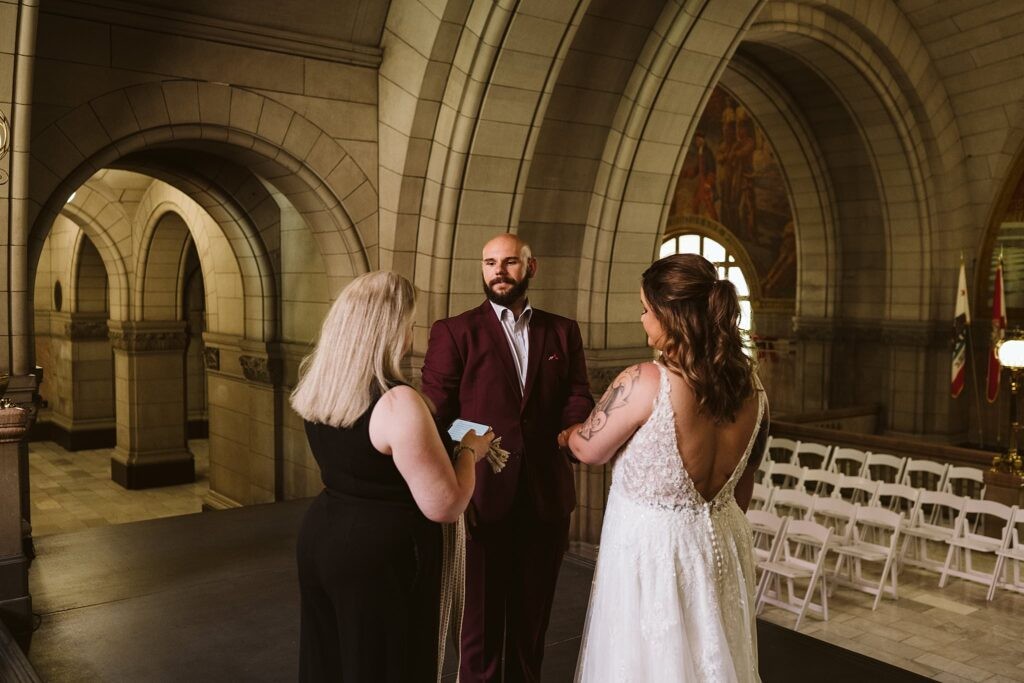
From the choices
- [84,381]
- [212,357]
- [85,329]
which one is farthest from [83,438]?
[212,357]

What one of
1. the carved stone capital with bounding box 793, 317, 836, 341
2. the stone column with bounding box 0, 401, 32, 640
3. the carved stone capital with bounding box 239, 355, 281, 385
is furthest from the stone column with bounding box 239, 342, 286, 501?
the carved stone capital with bounding box 793, 317, 836, 341

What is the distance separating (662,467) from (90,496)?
12065mm

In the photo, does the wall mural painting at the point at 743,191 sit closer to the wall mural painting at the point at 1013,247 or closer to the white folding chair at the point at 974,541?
the wall mural painting at the point at 1013,247

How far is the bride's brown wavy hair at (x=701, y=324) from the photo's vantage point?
265cm

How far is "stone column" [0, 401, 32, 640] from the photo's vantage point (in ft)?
15.0

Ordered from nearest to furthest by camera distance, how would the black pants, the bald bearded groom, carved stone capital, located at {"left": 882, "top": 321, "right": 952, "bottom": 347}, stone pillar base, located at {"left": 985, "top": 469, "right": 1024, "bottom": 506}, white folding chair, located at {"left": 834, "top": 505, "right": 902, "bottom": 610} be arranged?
the black pants < the bald bearded groom < white folding chair, located at {"left": 834, "top": 505, "right": 902, "bottom": 610} < stone pillar base, located at {"left": 985, "top": 469, "right": 1024, "bottom": 506} < carved stone capital, located at {"left": 882, "top": 321, "right": 952, "bottom": 347}

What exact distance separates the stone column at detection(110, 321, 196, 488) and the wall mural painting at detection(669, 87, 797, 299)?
1013cm

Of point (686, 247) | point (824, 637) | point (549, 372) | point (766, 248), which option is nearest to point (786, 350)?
point (766, 248)

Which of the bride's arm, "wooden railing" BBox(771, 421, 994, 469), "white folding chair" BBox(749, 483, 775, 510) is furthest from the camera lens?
"wooden railing" BBox(771, 421, 994, 469)

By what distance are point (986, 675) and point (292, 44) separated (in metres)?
6.74

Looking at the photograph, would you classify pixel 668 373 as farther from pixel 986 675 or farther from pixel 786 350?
pixel 786 350

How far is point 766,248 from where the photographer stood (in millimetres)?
16828

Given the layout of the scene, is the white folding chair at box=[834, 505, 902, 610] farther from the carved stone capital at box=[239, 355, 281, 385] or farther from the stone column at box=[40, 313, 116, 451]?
the stone column at box=[40, 313, 116, 451]

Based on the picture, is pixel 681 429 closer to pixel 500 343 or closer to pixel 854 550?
pixel 500 343
